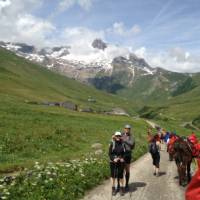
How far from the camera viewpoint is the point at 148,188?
2069 centimetres

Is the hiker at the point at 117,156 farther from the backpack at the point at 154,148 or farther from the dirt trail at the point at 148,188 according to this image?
the backpack at the point at 154,148

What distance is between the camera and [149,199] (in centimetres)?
1795

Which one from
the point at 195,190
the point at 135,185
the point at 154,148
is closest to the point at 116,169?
the point at 135,185

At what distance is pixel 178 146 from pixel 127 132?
3288mm

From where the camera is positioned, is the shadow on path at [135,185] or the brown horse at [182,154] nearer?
the shadow on path at [135,185]

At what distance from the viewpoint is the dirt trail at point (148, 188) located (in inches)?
725

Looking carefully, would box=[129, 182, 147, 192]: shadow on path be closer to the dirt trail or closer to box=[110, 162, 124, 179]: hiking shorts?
the dirt trail

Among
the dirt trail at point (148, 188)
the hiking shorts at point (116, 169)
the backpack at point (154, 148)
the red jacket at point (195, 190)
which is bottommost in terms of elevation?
the dirt trail at point (148, 188)

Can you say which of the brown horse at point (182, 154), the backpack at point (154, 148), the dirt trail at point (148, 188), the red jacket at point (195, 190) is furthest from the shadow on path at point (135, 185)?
the red jacket at point (195, 190)

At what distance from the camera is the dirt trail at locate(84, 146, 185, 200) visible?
18406 mm

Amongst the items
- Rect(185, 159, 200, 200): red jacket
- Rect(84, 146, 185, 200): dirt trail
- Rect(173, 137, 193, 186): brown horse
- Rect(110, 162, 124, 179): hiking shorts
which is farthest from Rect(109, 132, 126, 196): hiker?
Rect(185, 159, 200, 200): red jacket

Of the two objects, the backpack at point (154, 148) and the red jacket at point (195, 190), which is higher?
the red jacket at point (195, 190)

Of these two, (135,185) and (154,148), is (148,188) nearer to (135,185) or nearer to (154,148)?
(135,185)

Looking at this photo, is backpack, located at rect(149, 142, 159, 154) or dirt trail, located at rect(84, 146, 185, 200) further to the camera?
backpack, located at rect(149, 142, 159, 154)
